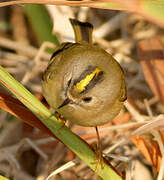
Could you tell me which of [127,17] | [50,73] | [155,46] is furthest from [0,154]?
[127,17]

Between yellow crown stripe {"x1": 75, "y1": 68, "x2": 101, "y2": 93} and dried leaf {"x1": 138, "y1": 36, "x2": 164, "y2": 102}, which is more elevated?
yellow crown stripe {"x1": 75, "y1": 68, "x2": 101, "y2": 93}

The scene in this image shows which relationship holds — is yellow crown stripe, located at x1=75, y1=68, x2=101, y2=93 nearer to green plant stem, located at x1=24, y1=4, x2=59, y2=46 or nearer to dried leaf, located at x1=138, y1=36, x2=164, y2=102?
dried leaf, located at x1=138, y1=36, x2=164, y2=102

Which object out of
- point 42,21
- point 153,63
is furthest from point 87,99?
point 42,21

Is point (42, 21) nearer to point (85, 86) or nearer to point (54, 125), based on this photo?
point (85, 86)

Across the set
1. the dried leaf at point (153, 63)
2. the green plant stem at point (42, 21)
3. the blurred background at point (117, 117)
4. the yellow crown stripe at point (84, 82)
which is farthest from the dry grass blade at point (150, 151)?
the green plant stem at point (42, 21)

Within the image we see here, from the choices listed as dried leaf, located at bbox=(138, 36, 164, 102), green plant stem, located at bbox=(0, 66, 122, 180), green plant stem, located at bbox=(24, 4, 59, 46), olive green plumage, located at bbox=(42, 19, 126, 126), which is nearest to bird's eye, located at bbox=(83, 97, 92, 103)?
olive green plumage, located at bbox=(42, 19, 126, 126)

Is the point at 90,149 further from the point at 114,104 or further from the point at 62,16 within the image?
the point at 62,16
